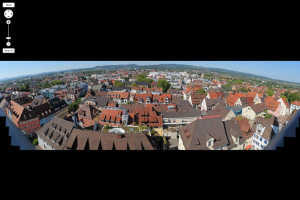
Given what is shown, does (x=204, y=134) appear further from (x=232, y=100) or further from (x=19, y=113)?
(x=232, y=100)

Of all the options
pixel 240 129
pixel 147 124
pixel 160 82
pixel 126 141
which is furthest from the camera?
pixel 160 82

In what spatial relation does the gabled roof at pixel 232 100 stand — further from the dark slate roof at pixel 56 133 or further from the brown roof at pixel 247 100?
the dark slate roof at pixel 56 133

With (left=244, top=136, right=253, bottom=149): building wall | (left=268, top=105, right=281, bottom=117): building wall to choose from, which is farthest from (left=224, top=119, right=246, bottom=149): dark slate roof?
(left=268, top=105, right=281, bottom=117): building wall

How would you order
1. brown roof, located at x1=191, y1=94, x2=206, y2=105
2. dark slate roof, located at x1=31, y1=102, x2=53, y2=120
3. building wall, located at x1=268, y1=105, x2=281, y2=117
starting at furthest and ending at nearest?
brown roof, located at x1=191, y1=94, x2=206, y2=105 < dark slate roof, located at x1=31, y1=102, x2=53, y2=120 < building wall, located at x1=268, y1=105, x2=281, y2=117

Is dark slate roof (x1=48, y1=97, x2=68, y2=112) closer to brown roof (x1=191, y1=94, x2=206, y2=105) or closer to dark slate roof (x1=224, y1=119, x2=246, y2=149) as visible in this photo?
dark slate roof (x1=224, y1=119, x2=246, y2=149)
